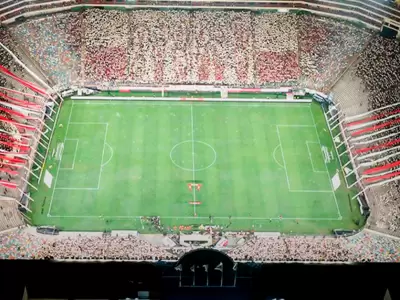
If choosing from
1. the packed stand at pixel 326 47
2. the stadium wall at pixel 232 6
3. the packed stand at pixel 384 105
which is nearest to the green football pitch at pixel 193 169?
the packed stand at pixel 384 105

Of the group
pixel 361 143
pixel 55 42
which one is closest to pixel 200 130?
pixel 361 143

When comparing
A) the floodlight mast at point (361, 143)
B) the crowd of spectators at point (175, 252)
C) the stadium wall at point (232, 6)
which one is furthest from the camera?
the stadium wall at point (232, 6)

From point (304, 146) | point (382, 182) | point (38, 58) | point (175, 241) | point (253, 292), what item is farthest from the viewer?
point (38, 58)

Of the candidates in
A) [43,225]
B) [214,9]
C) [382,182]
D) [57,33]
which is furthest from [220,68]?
[43,225]

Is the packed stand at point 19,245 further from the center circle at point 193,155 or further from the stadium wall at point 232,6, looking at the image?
the stadium wall at point 232,6

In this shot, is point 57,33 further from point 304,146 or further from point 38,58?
point 304,146

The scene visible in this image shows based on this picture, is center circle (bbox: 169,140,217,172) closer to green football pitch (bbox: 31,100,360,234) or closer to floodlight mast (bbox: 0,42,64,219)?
green football pitch (bbox: 31,100,360,234)

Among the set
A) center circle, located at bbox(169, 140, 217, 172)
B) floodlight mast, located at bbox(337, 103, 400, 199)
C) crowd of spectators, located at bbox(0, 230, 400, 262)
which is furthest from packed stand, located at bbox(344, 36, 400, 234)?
center circle, located at bbox(169, 140, 217, 172)
